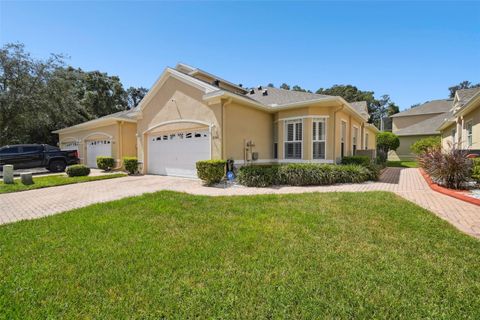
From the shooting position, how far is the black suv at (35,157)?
46.0 feet

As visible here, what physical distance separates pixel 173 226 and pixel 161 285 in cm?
207

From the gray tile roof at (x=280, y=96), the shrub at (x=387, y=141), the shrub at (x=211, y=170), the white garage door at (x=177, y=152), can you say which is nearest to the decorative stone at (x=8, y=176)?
the white garage door at (x=177, y=152)

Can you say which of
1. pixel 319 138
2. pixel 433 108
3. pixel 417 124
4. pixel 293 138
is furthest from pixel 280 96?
pixel 433 108

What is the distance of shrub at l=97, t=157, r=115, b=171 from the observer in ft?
50.3

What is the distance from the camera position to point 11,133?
2277 centimetres

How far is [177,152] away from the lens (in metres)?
12.5

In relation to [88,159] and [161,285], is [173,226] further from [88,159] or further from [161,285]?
[88,159]

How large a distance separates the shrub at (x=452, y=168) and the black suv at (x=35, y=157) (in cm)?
2126

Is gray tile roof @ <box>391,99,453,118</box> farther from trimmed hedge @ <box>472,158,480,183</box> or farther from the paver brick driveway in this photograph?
the paver brick driveway

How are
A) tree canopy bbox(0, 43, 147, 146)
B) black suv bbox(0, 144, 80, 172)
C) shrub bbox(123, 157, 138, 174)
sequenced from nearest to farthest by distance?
shrub bbox(123, 157, 138, 174) → black suv bbox(0, 144, 80, 172) → tree canopy bbox(0, 43, 147, 146)

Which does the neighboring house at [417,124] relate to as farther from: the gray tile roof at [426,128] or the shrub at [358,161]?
the shrub at [358,161]

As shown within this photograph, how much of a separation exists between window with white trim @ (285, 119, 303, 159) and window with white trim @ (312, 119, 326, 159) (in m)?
0.66

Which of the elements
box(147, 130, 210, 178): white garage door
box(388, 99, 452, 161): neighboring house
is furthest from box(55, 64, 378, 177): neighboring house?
box(388, 99, 452, 161): neighboring house

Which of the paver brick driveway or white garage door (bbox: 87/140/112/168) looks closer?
the paver brick driveway
